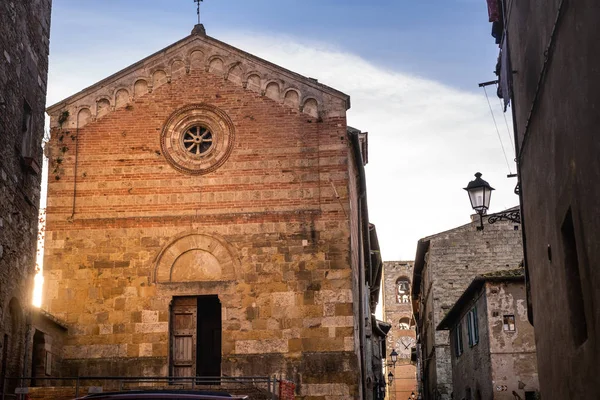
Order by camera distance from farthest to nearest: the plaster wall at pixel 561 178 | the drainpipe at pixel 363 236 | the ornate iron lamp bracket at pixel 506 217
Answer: the drainpipe at pixel 363 236, the ornate iron lamp bracket at pixel 506 217, the plaster wall at pixel 561 178

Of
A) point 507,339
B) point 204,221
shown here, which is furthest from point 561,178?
point 507,339

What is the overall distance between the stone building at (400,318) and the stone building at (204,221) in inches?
1986

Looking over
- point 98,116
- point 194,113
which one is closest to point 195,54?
point 194,113

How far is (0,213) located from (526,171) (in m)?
8.09

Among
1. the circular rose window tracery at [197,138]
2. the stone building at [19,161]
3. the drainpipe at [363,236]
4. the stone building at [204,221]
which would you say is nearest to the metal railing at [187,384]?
the stone building at [204,221]

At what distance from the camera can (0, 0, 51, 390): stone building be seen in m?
12.2

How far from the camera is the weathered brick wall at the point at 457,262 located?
33656 millimetres

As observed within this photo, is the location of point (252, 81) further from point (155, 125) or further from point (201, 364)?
point (201, 364)

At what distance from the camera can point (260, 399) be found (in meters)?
16.1

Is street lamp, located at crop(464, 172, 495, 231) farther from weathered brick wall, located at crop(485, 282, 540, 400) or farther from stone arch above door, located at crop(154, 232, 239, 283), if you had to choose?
weathered brick wall, located at crop(485, 282, 540, 400)

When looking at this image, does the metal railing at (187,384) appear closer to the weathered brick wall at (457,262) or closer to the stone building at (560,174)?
the stone building at (560,174)

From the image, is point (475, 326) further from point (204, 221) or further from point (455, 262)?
point (455, 262)

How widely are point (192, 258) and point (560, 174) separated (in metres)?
10.4

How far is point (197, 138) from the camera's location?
19.3 meters
